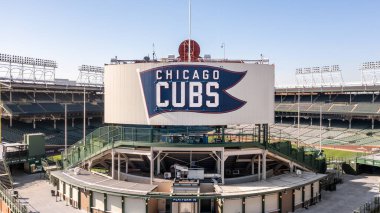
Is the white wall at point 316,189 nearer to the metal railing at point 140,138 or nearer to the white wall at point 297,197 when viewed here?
the white wall at point 297,197

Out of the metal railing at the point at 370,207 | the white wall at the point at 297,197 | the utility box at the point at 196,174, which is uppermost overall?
the utility box at the point at 196,174

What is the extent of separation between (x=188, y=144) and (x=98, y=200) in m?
9.36

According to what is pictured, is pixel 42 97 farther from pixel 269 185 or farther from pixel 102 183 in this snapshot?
pixel 269 185

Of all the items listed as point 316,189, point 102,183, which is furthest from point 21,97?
point 316,189

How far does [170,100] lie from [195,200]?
9308 mm

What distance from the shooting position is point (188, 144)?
28.9 meters

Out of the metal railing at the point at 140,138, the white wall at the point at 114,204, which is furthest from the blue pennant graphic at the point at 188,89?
the white wall at the point at 114,204

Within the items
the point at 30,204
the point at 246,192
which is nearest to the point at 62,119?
the point at 30,204

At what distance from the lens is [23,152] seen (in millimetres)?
48125

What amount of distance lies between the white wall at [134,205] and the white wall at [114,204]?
0.61 metres

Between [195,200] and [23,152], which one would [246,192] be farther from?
[23,152]

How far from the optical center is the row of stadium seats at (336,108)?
3153 inches

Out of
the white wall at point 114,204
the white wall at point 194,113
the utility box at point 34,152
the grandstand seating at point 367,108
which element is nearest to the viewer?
the white wall at point 114,204

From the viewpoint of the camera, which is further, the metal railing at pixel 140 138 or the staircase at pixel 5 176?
the staircase at pixel 5 176
